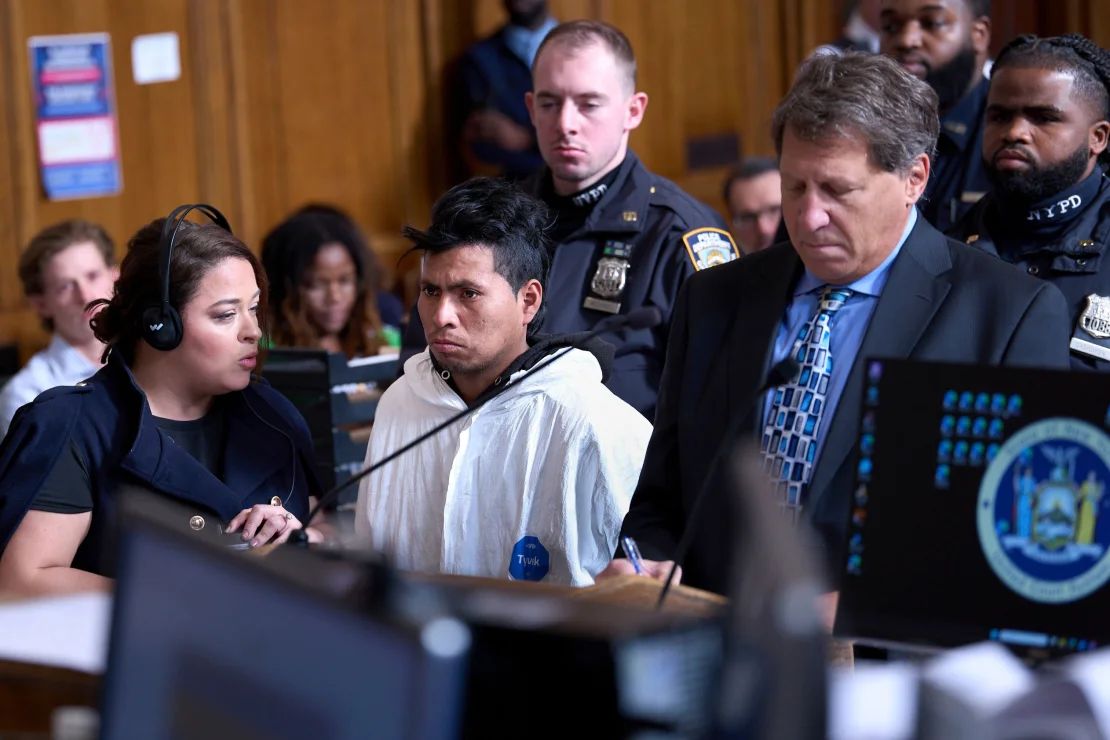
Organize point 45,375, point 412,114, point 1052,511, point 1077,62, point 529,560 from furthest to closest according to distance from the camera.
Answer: point 412,114 → point 45,375 → point 1077,62 → point 529,560 → point 1052,511

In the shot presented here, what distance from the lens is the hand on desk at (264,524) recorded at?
2238 mm

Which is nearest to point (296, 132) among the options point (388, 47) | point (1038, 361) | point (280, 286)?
point (388, 47)

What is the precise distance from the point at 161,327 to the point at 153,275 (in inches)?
4.7

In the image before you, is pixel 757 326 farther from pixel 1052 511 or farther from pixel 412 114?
pixel 412 114

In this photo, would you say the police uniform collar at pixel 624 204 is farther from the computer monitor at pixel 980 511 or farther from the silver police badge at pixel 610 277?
the computer monitor at pixel 980 511

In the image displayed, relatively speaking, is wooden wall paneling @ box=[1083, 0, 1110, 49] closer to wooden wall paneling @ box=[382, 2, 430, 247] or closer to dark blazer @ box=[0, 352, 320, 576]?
wooden wall paneling @ box=[382, 2, 430, 247]

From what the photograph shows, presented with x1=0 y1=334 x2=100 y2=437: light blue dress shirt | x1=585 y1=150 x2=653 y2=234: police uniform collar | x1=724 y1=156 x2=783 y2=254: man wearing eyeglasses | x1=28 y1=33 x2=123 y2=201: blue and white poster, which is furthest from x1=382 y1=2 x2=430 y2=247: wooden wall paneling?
x1=585 y1=150 x2=653 y2=234: police uniform collar

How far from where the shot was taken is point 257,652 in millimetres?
948

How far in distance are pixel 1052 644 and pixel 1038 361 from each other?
62 centimetres

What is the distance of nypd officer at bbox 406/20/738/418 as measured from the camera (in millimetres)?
3119

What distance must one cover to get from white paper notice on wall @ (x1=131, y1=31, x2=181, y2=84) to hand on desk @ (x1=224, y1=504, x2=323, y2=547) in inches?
137

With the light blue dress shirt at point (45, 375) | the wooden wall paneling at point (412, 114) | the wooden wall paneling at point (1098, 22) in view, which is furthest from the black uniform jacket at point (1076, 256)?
the wooden wall paneling at point (1098, 22)

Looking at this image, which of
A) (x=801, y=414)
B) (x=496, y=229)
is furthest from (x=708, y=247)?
(x=801, y=414)

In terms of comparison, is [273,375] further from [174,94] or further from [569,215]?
[174,94]
